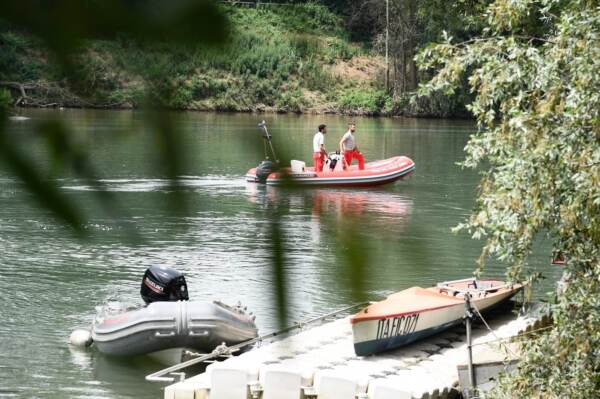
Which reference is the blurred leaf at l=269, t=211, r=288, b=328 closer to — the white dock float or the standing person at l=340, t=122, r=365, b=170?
the white dock float

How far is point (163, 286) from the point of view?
38.0ft

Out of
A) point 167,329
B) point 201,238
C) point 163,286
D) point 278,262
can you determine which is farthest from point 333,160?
point 278,262

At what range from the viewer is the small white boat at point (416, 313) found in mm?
9953

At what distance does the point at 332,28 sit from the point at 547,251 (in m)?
16.1

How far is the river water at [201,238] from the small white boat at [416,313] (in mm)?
425

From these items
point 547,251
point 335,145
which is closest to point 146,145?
point 547,251

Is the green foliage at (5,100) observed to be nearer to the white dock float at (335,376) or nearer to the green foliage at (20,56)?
the green foliage at (20,56)

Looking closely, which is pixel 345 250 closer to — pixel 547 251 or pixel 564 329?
pixel 564 329

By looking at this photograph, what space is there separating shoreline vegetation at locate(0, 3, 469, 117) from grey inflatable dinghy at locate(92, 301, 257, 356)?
9.95m

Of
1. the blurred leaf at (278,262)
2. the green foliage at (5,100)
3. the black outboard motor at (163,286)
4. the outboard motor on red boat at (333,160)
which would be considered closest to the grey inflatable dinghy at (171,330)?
the black outboard motor at (163,286)

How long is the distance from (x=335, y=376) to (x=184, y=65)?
7942 millimetres

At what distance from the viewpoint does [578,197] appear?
6.77 meters

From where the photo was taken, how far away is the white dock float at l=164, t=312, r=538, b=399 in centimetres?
848

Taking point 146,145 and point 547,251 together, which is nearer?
point 146,145
